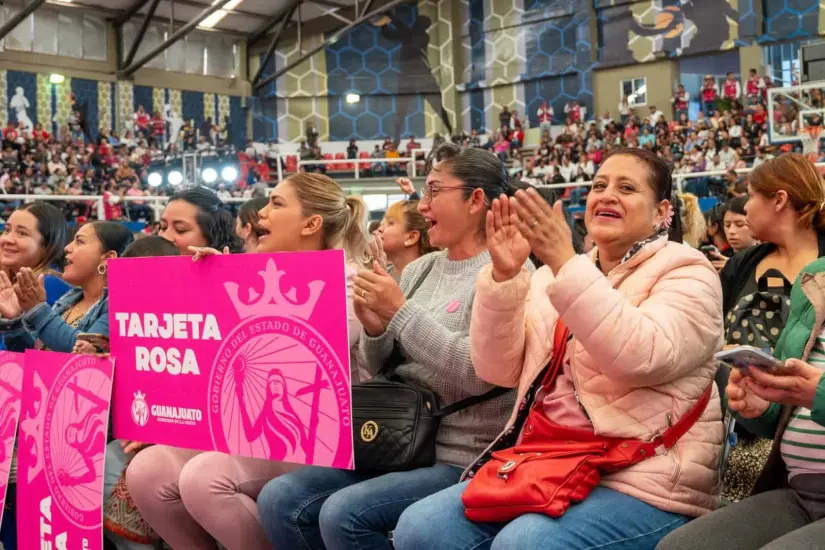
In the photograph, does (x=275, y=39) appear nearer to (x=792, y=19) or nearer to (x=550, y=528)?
(x=792, y=19)

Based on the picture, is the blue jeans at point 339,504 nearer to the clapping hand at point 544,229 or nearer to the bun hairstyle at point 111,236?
the clapping hand at point 544,229

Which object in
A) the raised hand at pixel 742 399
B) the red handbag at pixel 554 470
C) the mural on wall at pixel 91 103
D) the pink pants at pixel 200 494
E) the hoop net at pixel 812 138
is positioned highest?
the mural on wall at pixel 91 103

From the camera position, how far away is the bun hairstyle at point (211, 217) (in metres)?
3.26

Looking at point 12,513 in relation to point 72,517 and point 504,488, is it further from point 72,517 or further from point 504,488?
point 504,488

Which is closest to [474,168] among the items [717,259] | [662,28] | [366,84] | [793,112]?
[717,259]

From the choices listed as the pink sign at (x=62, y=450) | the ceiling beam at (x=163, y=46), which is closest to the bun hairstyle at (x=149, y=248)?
the pink sign at (x=62, y=450)

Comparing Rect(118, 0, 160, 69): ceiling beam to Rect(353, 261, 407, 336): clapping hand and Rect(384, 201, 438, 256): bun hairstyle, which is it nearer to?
Rect(384, 201, 438, 256): bun hairstyle

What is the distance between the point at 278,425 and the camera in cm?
227

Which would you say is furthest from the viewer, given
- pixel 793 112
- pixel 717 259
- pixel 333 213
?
pixel 793 112

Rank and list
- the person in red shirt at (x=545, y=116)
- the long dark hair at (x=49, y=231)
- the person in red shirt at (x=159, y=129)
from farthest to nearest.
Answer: the person in red shirt at (x=545, y=116)
the person in red shirt at (x=159, y=129)
the long dark hair at (x=49, y=231)

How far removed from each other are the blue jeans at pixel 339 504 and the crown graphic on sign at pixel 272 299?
0.41 metres

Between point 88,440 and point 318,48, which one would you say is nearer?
point 88,440

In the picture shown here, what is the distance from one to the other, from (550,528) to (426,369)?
0.70 m

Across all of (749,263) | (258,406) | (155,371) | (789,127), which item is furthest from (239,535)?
(789,127)
